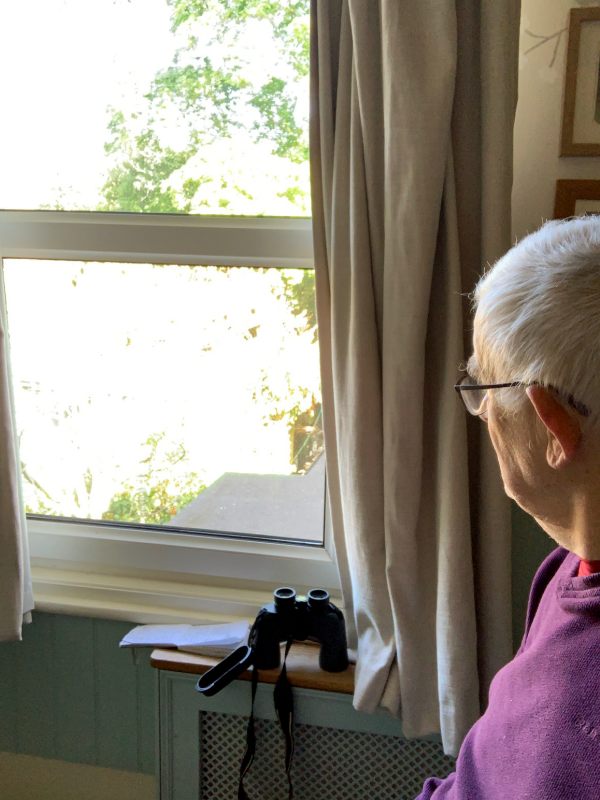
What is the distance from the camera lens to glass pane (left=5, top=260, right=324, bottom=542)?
5.38 feet

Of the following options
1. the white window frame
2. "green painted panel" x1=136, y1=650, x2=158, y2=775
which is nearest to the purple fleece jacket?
the white window frame

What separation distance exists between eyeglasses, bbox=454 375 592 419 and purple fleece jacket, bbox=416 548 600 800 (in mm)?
188

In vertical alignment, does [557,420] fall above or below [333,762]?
above

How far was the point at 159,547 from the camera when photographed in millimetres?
1730

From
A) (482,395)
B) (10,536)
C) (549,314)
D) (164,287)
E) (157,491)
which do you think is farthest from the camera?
(157,491)

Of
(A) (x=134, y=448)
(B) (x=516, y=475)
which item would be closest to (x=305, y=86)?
(A) (x=134, y=448)

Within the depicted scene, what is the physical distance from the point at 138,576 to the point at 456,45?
4.23ft

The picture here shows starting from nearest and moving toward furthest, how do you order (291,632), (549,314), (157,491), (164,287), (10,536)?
(549,314)
(291,632)
(10,536)
(164,287)
(157,491)

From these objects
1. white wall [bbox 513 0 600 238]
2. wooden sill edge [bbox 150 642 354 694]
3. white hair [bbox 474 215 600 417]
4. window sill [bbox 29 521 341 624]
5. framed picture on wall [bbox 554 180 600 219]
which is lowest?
wooden sill edge [bbox 150 642 354 694]

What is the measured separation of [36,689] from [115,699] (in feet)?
0.66

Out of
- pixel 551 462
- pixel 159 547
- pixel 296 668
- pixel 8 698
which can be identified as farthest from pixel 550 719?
pixel 8 698

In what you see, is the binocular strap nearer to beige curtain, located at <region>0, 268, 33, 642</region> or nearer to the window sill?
the window sill

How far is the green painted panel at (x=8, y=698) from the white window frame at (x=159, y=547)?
163mm

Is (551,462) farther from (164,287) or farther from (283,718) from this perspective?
(164,287)
